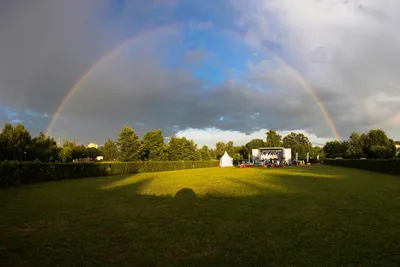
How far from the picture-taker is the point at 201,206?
39.1 feet

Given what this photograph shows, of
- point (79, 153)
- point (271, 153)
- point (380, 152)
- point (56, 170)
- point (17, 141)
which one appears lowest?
point (56, 170)

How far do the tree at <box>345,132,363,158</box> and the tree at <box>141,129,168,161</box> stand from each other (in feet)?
189

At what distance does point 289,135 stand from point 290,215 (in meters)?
183

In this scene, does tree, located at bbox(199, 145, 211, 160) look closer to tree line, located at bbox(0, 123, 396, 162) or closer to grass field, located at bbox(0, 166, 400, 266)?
tree line, located at bbox(0, 123, 396, 162)

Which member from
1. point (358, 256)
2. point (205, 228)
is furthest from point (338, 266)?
point (205, 228)

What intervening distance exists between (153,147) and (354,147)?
61627 mm

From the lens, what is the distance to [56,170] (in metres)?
30.7

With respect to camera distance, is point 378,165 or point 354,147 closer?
point 378,165

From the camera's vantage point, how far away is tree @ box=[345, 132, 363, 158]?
3773 inches

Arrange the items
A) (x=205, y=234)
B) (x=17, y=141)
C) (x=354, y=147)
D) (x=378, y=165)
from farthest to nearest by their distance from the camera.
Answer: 1. (x=354, y=147)
2. (x=17, y=141)
3. (x=378, y=165)
4. (x=205, y=234)

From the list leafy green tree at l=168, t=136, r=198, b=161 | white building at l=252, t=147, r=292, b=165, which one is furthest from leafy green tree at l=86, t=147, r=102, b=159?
white building at l=252, t=147, r=292, b=165

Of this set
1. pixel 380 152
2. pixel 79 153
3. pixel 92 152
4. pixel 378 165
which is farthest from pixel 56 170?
pixel 92 152

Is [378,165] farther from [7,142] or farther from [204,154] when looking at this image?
[204,154]

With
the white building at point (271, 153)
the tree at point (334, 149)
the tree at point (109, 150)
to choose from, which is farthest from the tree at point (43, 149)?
the tree at point (334, 149)
